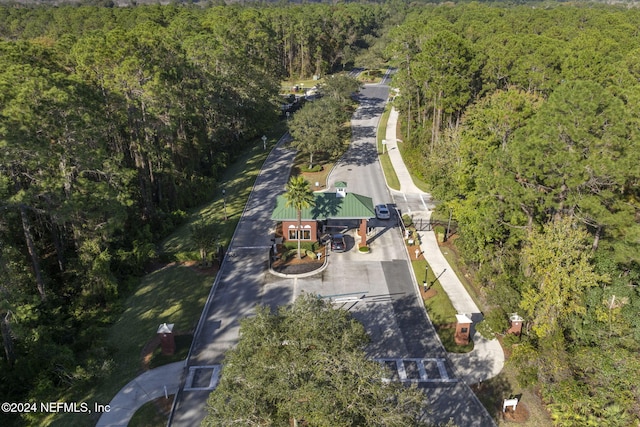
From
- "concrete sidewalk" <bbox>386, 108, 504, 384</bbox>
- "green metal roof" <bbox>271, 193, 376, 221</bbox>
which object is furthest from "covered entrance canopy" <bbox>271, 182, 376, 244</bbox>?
"concrete sidewalk" <bbox>386, 108, 504, 384</bbox>

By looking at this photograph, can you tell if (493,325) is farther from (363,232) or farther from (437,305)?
(363,232)

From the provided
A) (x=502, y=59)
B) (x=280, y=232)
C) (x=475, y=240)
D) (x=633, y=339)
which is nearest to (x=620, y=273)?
(x=633, y=339)

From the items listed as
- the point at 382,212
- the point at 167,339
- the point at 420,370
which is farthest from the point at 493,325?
the point at 167,339

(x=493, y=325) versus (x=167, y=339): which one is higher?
(x=493, y=325)

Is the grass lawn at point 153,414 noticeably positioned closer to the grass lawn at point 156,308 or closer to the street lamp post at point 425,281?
the grass lawn at point 156,308

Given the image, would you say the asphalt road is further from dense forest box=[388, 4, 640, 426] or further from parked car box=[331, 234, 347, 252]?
dense forest box=[388, 4, 640, 426]

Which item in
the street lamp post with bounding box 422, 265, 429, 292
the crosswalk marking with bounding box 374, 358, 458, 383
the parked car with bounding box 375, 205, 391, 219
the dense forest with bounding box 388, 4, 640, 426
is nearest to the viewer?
the dense forest with bounding box 388, 4, 640, 426

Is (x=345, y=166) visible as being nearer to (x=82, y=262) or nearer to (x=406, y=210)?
(x=406, y=210)
